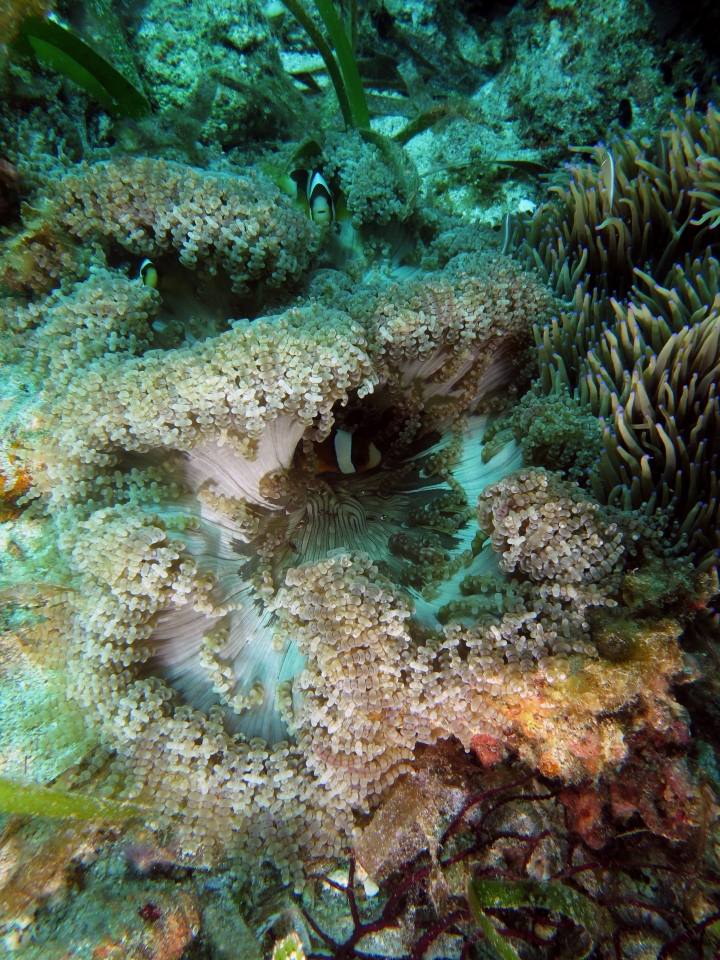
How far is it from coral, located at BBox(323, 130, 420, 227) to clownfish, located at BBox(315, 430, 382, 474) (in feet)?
4.52

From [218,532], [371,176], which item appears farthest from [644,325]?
[218,532]

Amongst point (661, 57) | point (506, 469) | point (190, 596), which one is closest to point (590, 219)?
point (506, 469)

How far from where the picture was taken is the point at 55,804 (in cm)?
167

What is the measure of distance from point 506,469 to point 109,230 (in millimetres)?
1975

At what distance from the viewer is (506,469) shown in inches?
88.8

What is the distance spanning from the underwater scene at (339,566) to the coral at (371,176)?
364 mm

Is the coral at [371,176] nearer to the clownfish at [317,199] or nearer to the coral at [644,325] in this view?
the clownfish at [317,199]

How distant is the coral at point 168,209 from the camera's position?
219cm

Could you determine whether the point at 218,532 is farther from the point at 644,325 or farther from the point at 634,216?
the point at 634,216

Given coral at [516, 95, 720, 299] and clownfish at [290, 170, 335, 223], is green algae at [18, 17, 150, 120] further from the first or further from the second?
coral at [516, 95, 720, 299]

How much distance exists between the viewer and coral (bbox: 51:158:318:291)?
2.19 meters

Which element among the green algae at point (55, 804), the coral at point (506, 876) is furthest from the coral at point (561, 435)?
the green algae at point (55, 804)

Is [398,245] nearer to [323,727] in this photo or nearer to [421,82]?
[421,82]

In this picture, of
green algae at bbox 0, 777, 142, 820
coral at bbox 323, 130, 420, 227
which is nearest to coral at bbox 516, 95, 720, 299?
coral at bbox 323, 130, 420, 227
